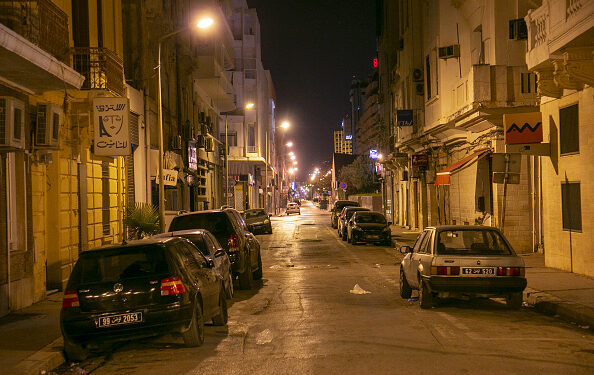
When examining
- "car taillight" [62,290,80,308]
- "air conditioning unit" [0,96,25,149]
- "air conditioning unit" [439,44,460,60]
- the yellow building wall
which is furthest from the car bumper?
"air conditioning unit" [439,44,460,60]

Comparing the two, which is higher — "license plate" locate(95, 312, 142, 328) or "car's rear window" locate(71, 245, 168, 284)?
"car's rear window" locate(71, 245, 168, 284)

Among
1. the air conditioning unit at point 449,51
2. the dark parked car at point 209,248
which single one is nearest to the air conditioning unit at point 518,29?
the air conditioning unit at point 449,51

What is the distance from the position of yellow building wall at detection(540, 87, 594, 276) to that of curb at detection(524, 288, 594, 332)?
10.6ft

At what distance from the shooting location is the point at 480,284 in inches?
409

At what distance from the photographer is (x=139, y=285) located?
789cm

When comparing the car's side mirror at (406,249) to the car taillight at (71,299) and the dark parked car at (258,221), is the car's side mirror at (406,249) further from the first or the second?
the dark parked car at (258,221)

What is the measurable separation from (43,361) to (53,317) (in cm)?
356

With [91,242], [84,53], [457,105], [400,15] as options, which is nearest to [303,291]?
[91,242]

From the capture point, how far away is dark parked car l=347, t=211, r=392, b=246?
2808 cm

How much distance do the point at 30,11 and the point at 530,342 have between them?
34.3ft

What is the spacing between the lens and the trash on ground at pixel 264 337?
28.0 ft

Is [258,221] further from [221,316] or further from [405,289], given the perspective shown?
[221,316]

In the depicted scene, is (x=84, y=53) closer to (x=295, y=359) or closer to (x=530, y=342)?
(x=295, y=359)

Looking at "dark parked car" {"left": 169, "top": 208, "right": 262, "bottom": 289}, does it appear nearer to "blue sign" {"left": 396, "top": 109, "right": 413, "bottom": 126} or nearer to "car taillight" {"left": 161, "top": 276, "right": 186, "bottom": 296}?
"car taillight" {"left": 161, "top": 276, "right": 186, "bottom": 296}
